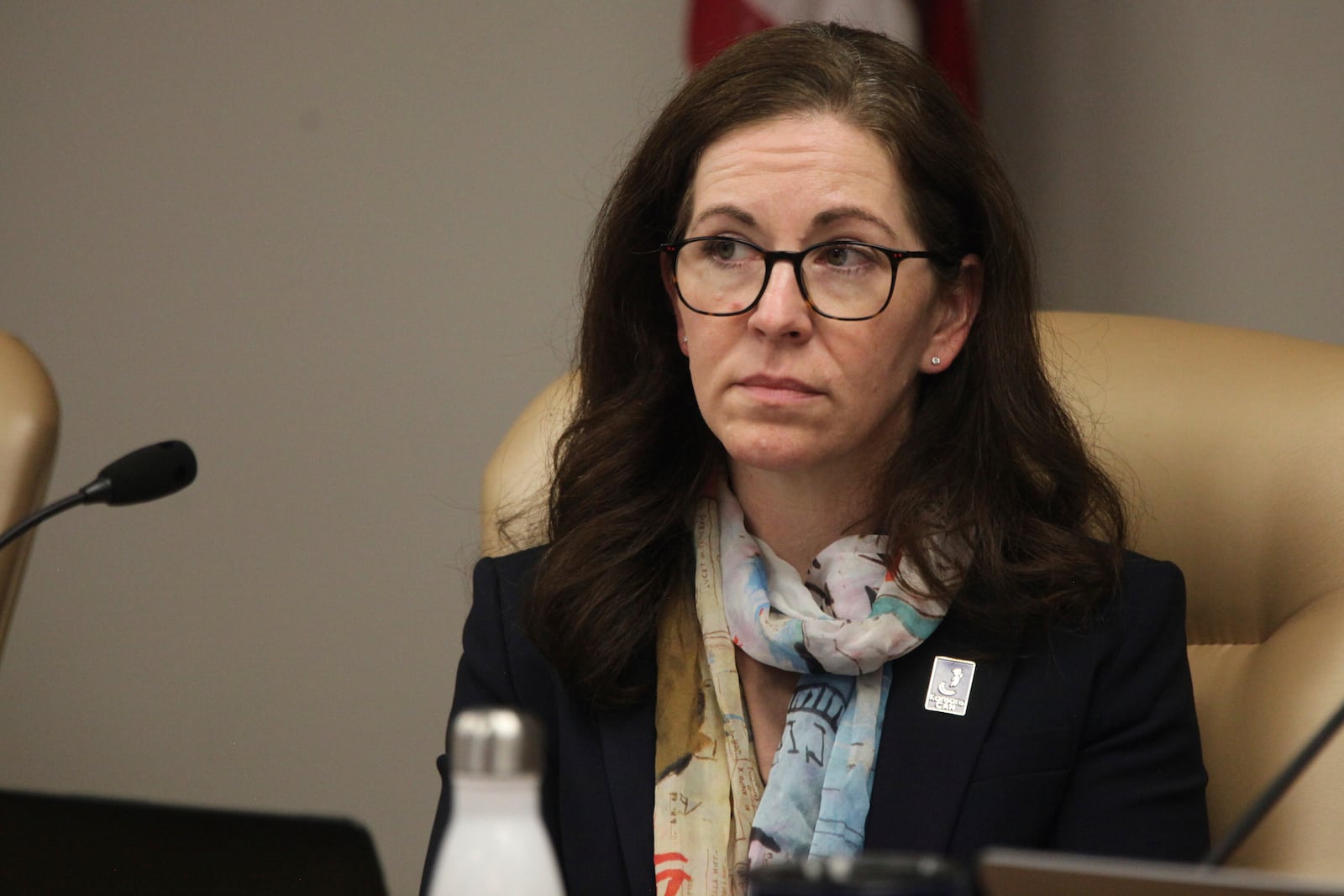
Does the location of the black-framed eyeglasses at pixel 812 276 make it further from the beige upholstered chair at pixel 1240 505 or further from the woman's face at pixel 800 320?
the beige upholstered chair at pixel 1240 505

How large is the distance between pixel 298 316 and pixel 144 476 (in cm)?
167

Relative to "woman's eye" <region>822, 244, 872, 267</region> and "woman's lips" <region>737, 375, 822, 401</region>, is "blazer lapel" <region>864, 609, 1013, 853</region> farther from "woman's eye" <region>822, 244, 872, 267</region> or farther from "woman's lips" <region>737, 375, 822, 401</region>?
"woman's eye" <region>822, 244, 872, 267</region>

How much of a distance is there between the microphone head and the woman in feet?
1.37

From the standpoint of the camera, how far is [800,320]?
1.50 meters

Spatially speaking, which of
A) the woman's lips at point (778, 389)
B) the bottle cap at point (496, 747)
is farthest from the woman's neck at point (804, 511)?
the bottle cap at point (496, 747)

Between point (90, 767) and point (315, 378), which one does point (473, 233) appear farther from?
point (90, 767)

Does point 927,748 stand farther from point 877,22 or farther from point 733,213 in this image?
point 877,22

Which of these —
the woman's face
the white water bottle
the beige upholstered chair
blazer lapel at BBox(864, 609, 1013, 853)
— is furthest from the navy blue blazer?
the white water bottle

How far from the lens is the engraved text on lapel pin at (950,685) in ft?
4.98

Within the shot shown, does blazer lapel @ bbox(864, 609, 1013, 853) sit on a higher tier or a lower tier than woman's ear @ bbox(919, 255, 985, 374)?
lower

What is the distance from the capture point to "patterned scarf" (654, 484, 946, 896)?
1495 mm

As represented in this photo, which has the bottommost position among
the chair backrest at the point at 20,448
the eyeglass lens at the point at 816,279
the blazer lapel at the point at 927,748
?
the blazer lapel at the point at 927,748

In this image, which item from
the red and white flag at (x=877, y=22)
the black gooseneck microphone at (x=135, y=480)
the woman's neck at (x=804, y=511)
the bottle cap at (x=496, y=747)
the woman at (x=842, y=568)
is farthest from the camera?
the red and white flag at (x=877, y=22)

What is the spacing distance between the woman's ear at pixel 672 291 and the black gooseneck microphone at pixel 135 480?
0.57 meters
